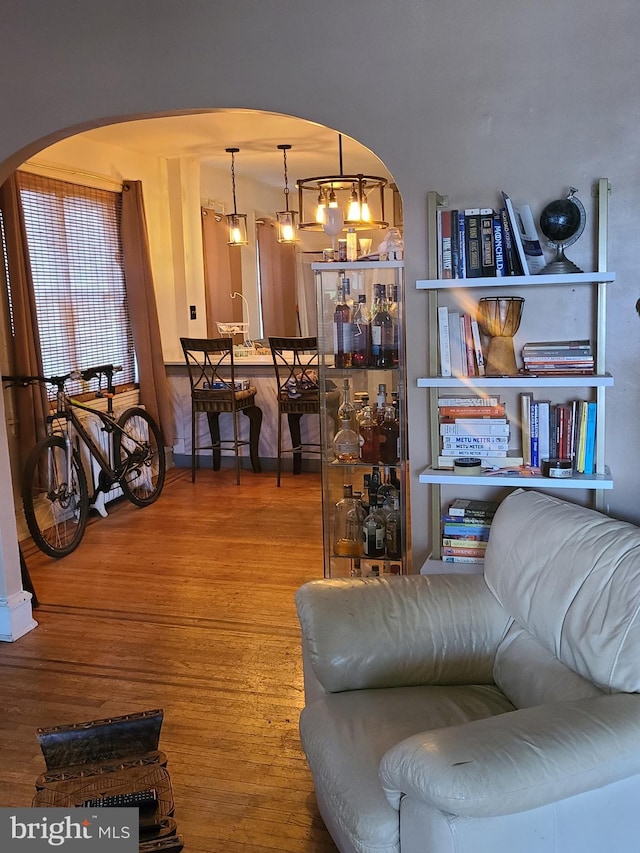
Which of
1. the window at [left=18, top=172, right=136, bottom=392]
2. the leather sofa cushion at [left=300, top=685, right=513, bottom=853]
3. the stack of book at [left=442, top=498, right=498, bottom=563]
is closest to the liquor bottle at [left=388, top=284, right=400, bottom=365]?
the stack of book at [left=442, top=498, right=498, bottom=563]

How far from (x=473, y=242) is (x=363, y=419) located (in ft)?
2.70

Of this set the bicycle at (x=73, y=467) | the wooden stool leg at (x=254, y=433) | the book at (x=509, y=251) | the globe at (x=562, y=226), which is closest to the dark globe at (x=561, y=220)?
the globe at (x=562, y=226)

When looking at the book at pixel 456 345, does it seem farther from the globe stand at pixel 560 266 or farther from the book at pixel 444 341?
the globe stand at pixel 560 266

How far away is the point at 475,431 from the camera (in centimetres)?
266

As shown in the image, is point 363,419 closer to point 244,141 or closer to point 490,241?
point 490,241

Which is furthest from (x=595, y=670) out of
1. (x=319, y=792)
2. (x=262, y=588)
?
(x=262, y=588)

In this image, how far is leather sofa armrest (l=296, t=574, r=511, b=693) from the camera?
2025 millimetres

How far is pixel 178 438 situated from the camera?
6578 mm

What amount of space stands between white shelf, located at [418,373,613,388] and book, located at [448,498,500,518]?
43cm

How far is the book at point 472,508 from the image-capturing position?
2666 millimetres

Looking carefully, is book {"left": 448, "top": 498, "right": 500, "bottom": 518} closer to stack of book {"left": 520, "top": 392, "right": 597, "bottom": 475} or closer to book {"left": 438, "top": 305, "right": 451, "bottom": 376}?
stack of book {"left": 520, "top": 392, "right": 597, "bottom": 475}

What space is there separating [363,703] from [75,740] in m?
0.69

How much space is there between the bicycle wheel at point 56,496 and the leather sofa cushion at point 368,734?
9.10 feet

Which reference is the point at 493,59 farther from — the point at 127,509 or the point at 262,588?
the point at 127,509
